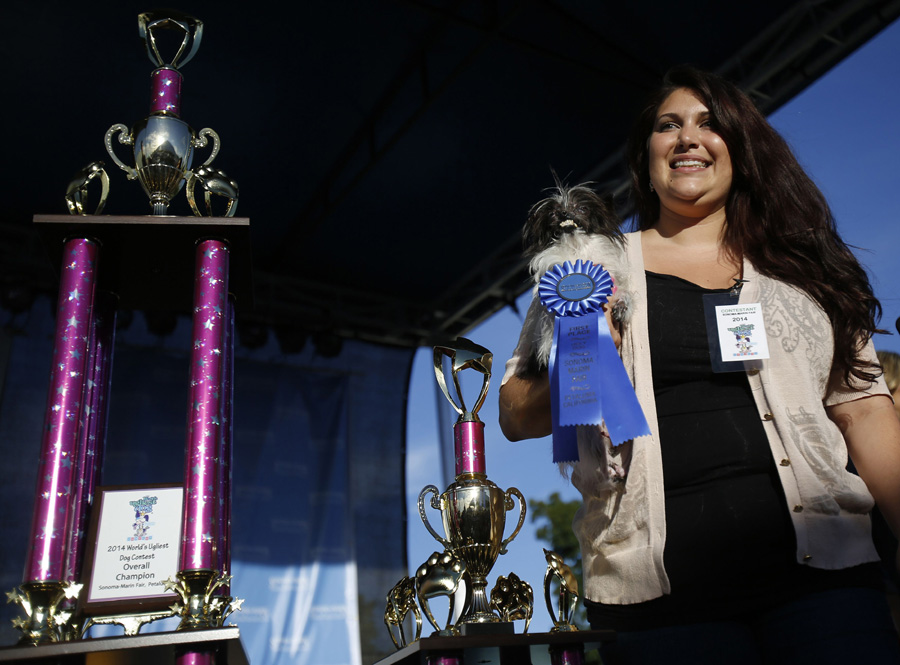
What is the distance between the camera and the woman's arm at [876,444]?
0.92 m

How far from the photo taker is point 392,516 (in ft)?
18.2

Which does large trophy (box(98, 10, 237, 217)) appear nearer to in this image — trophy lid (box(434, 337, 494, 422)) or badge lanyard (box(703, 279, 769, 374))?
trophy lid (box(434, 337, 494, 422))

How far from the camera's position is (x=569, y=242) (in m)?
1.04

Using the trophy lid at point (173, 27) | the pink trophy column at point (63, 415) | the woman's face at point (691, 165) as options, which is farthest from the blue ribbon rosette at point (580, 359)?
the trophy lid at point (173, 27)

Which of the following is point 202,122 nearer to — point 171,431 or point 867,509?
point 171,431

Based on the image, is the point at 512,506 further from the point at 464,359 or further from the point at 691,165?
the point at 691,165

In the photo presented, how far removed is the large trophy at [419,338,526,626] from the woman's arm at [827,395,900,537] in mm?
478

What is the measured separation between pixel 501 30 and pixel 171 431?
9.79 ft

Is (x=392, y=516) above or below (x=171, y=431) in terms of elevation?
below

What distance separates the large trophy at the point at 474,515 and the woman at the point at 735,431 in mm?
180

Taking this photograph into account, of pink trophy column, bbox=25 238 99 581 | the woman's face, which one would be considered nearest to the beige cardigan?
the woman's face

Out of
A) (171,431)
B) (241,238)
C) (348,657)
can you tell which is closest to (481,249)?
(171,431)

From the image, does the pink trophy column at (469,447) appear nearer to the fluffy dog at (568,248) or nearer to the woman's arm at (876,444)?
the fluffy dog at (568,248)

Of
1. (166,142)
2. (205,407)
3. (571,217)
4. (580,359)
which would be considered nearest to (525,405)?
(580,359)
